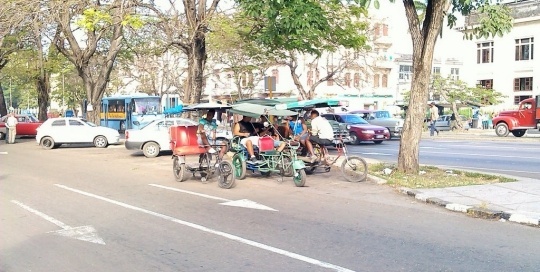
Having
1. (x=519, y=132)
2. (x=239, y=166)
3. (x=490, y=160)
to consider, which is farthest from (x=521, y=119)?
(x=239, y=166)

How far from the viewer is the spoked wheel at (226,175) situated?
12297 mm

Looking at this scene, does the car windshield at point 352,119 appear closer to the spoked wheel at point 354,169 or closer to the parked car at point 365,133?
the parked car at point 365,133

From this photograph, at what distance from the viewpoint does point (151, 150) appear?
2112cm

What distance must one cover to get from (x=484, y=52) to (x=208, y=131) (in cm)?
4330

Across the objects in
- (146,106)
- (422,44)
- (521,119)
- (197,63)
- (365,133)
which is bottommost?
(365,133)

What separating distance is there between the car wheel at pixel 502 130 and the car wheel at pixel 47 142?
2458 cm

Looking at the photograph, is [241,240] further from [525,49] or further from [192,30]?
[525,49]

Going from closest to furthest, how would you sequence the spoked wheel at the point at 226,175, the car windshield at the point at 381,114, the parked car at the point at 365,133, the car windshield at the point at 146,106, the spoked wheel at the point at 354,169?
the spoked wheel at the point at 226,175 < the spoked wheel at the point at 354,169 < the parked car at the point at 365,133 < the car windshield at the point at 381,114 < the car windshield at the point at 146,106

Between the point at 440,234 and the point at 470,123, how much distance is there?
41480 mm

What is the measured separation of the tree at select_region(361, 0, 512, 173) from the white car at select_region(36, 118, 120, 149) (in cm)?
1697

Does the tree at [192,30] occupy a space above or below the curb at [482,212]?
above

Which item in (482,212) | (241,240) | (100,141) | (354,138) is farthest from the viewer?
(354,138)

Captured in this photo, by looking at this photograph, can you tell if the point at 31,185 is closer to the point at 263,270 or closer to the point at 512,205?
the point at 263,270

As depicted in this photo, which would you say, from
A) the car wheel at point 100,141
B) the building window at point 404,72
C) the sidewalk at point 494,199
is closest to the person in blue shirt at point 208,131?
the sidewalk at point 494,199
